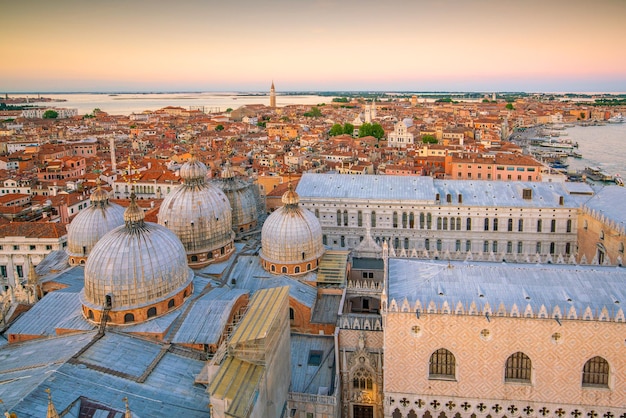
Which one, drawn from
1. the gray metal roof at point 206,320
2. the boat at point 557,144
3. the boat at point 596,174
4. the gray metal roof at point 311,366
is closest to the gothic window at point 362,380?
the gray metal roof at point 311,366

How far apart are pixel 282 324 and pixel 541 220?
2267 cm

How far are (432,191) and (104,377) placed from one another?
24964mm

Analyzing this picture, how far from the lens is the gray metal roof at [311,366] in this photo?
2037cm

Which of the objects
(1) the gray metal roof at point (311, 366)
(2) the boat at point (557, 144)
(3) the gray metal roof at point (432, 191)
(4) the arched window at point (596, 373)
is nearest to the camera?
(4) the arched window at point (596, 373)

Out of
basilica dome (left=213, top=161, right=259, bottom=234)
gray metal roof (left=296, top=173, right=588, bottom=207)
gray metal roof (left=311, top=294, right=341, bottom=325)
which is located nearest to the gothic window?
gray metal roof (left=311, top=294, right=341, bottom=325)

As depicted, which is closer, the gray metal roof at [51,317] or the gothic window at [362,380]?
the gothic window at [362,380]

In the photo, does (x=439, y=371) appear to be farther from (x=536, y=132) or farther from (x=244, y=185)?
(x=536, y=132)

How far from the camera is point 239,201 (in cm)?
3212

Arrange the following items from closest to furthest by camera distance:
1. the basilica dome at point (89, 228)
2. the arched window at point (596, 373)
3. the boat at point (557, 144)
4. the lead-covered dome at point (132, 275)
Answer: the arched window at point (596, 373), the lead-covered dome at point (132, 275), the basilica dome at point (89, 228), the boat at point (557, 144)

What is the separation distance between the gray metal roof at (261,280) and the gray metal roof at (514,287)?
229 inches

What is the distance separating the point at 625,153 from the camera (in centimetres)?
9919

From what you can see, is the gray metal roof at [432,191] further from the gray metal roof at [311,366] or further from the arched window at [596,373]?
the arched window at [596,373]

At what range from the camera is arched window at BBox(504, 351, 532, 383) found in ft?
58.8

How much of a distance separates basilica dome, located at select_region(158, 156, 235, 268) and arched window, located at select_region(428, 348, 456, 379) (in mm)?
13147
